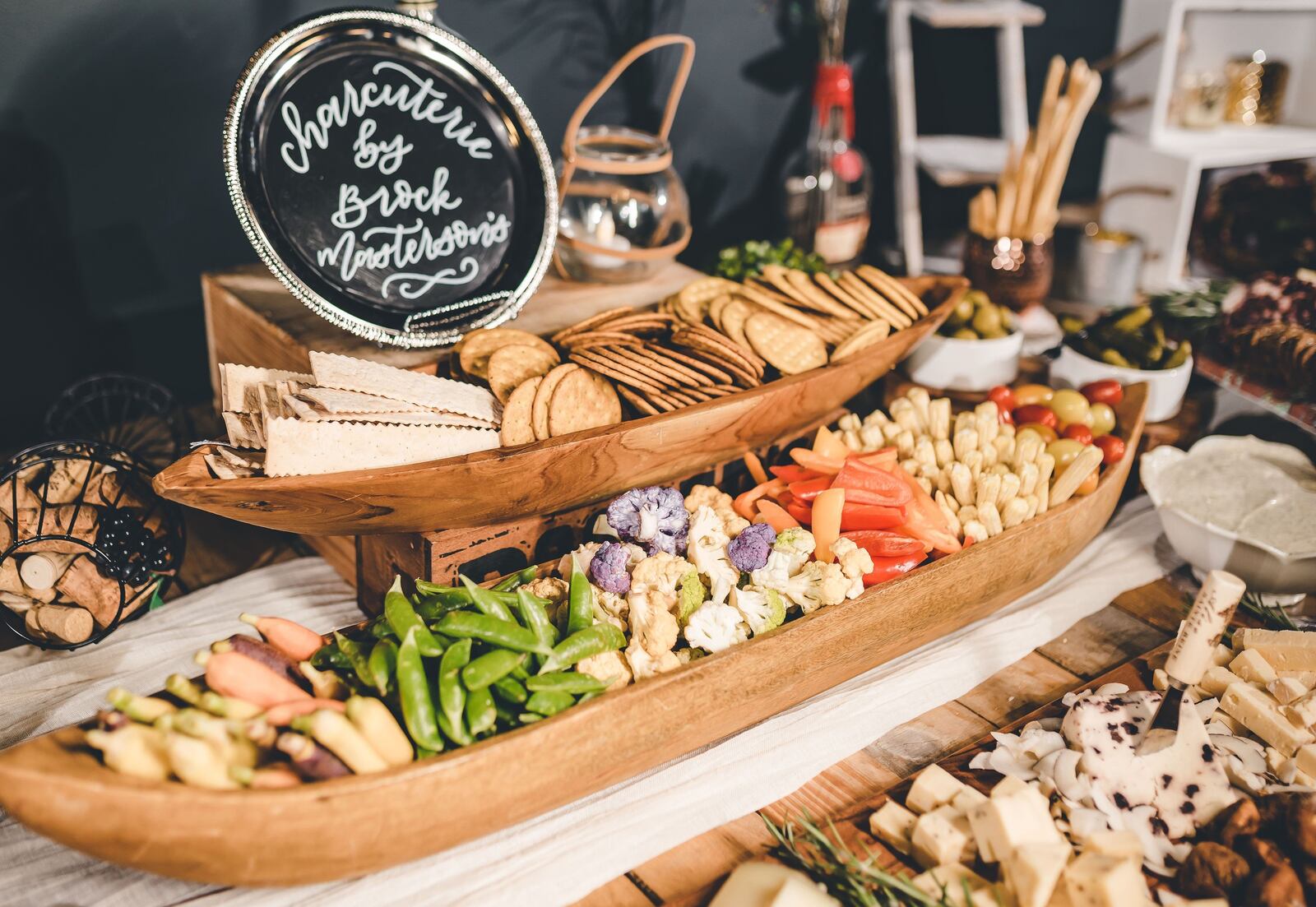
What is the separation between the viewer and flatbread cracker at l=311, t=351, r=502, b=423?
1.67 meters

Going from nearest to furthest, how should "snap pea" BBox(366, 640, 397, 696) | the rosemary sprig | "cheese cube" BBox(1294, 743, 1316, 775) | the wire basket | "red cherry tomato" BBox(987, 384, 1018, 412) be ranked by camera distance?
the rosemary sprig → "snap pea" BBox(366, 640, 397, 696) → "cheese cube" BBox(1294, 743, 1316, 775) → the wire basket → "red cherry tomato" BBox(987, 384, 1018, 412)

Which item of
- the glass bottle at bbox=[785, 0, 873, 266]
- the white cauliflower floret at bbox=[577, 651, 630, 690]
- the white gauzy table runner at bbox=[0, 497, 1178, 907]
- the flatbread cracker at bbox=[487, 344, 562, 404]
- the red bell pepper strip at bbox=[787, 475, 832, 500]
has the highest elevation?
the glass bottle at bbox=[785, 0, 873, 266]

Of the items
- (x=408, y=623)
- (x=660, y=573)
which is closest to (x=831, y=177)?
(x=660, y=573)

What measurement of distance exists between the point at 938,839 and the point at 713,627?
457mm

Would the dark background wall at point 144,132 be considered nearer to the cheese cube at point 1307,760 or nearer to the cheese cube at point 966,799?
the cheese cube at point 966,799

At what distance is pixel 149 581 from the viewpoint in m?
1.86

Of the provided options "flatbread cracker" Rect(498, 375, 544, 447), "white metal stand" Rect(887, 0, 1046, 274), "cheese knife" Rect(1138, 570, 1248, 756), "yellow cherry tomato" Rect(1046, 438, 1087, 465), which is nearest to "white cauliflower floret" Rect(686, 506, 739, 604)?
"flatbread cracker" Rect(498, 375, 544, 447)

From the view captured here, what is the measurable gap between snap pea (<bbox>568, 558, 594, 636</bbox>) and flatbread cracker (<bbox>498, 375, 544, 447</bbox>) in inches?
9.9

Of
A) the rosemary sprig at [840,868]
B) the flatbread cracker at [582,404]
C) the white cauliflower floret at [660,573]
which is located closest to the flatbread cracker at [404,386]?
the flatbread cracker at [582,404]

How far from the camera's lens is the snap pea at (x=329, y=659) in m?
1.49

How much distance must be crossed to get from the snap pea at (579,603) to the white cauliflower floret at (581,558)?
0.05m

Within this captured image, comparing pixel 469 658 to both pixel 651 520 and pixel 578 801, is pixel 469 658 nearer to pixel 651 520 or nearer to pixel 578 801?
pixel 578 801

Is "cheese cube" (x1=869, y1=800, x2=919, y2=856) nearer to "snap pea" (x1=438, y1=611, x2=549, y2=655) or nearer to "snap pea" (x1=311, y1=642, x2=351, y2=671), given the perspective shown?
"snap pea" (x1=438, y1=611, x2=549, y2=655)

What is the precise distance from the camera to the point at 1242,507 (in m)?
2.11
